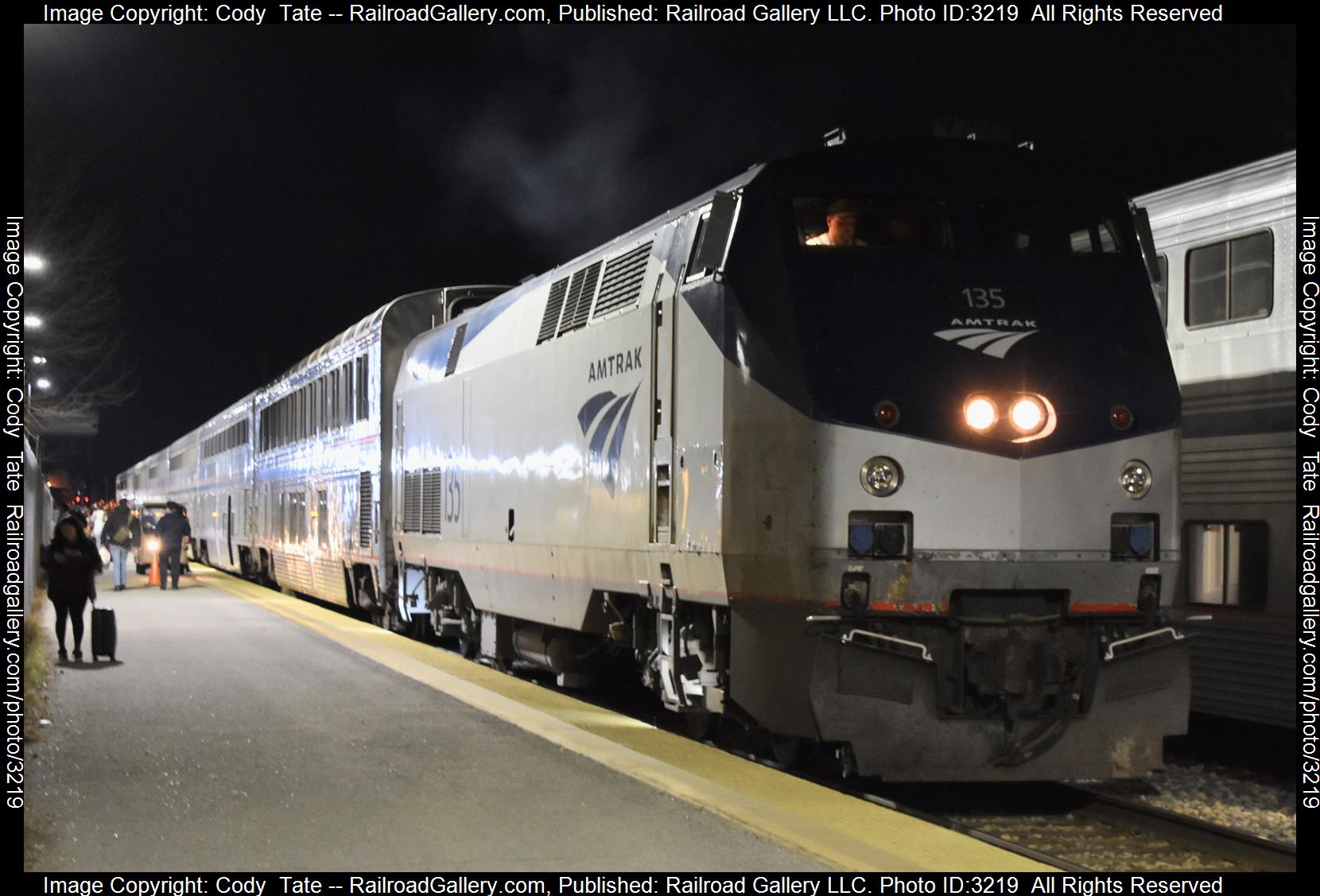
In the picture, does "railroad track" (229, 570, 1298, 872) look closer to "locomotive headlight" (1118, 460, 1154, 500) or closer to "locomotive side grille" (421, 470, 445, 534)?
"locomotive headlight" (1118, 460, 1154, 500)

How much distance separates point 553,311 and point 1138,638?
5.68m

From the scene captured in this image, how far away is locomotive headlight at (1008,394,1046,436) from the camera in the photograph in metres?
8.21

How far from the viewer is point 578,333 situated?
11.3 meters

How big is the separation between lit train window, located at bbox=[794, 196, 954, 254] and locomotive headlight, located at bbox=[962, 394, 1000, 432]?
108 centimetres

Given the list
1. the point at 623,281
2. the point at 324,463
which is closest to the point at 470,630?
the point at 623,281

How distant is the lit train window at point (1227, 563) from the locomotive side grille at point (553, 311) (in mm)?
5163

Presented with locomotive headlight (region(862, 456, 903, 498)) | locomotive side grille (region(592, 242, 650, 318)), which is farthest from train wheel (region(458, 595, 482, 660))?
locomotive headlight (region(862, 456, 903, 498))

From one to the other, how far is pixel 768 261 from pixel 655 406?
1.50 m

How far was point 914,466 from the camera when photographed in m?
8.12

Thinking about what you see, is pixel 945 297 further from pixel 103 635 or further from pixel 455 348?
pixel 103 635

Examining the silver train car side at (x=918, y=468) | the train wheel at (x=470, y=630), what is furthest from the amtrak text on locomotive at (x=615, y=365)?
A: the train wheel at (x=470, y=630)
